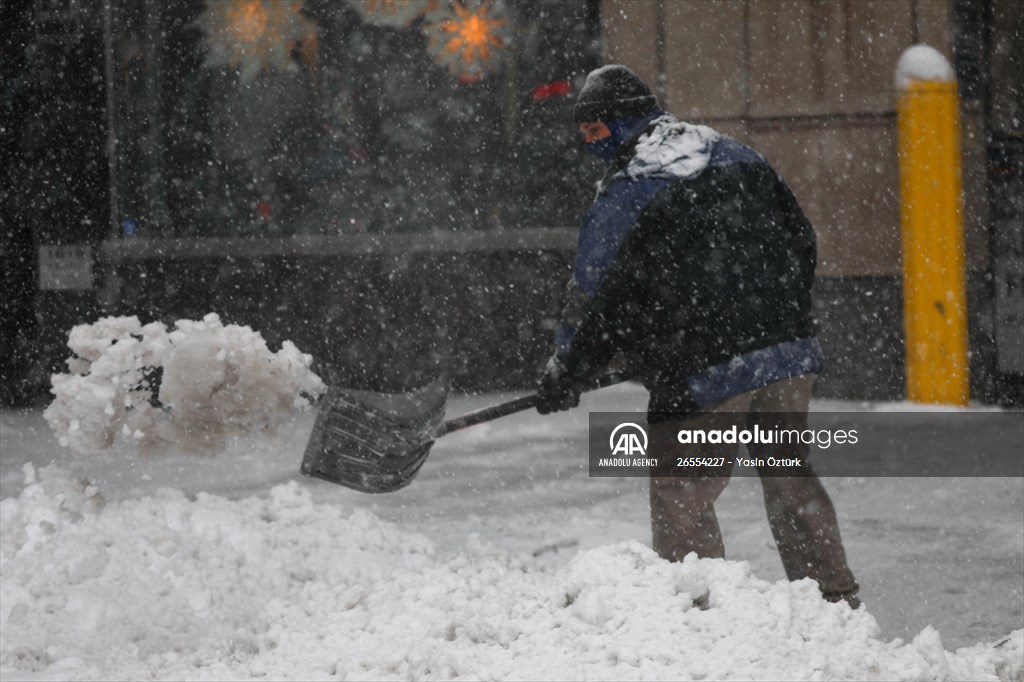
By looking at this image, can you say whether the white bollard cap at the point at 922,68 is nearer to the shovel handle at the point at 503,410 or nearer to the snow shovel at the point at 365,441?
the shovel handle at the point at 503,410

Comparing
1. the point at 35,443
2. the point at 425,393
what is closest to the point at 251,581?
the point at 425,393

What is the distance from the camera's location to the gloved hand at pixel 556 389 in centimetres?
382

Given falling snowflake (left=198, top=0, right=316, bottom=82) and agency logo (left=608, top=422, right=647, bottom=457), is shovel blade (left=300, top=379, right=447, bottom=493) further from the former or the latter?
falling snowflake (left=198, top=0, right=316, bottom=82)

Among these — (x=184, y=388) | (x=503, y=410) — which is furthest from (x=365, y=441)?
(x=184, y=388)

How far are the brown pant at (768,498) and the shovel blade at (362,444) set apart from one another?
0.99 m

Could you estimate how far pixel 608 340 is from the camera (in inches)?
146

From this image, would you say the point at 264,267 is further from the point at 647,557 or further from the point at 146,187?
the point at 647,557

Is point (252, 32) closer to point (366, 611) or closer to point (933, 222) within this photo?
point (933, 222)

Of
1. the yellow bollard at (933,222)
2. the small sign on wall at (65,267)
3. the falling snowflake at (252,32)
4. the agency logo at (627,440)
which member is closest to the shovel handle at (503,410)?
the agency logo at (627,440)

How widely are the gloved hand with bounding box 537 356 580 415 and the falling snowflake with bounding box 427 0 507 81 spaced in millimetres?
5020

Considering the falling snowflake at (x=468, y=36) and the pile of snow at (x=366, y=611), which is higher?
the falling snowflake at (x=468, y=36)

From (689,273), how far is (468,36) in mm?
5269

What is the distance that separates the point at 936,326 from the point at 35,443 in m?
5.61

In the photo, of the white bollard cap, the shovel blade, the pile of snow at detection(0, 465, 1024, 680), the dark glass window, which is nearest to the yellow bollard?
the white bollard cap
